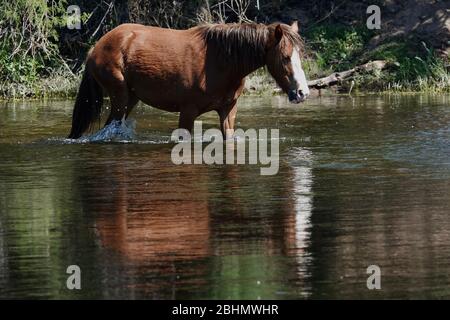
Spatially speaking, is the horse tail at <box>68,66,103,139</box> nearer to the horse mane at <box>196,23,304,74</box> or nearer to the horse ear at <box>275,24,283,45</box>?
the horse mane at <box>196,23,304,74</box>

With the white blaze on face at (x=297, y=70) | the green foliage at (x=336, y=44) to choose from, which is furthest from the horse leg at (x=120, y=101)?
the green foliage at (x=336, y=44)

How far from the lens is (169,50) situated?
15961 mm

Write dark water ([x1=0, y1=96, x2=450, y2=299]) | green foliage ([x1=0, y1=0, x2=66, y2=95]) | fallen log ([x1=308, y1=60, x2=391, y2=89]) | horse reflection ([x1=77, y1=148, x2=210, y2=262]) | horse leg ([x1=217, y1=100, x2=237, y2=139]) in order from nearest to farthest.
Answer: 1. dark water ([x1=0, y1=96, x2=450, y2=299])
2. horse reflection ([x1=77, y1=148, x2=210, y2=262])
3. horse leg ([x1=217, y1=100, x2=237, y2=139])
4. fallen log ([x1=308, y1=60, x2=391, y2=89])
5. green foliage ([x1=0, y1=0, x2=66, y2=95])

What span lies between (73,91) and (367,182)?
13.1 meters

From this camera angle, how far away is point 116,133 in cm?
1634

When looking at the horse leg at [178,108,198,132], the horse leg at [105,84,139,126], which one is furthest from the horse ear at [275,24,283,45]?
the horse leg at [105,84,139,126]

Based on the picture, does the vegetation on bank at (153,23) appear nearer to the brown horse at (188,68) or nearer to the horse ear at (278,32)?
the brown horse at (188,68)

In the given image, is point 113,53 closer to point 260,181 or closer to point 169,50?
point 169,50

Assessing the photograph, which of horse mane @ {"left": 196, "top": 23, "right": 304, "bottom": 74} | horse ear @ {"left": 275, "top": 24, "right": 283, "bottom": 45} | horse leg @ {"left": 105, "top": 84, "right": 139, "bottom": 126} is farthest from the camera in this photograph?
horse leg @ {"left": 105, "top": 84, "right": 139, "bottom": 126}

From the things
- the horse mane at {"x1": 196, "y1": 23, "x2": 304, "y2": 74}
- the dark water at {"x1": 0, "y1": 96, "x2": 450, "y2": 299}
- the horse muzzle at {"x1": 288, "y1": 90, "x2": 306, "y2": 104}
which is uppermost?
the horse mane at {"x1": 196, "y1": 23, "x2": 304, "y2": 74}

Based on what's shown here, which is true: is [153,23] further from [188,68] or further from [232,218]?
[232,218]

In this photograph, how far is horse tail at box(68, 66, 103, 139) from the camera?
54.2 feet

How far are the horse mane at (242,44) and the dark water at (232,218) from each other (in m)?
1.18
